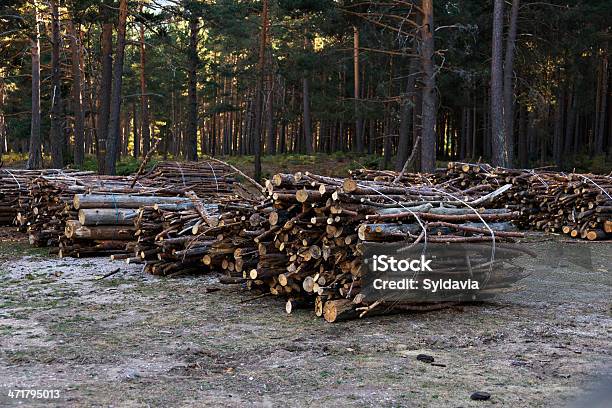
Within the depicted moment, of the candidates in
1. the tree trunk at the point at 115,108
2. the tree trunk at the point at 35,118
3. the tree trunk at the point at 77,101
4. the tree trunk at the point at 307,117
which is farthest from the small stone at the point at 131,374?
the tree trunk at the point at 307,117

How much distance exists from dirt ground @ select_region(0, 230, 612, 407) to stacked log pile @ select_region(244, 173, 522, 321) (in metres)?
0.30

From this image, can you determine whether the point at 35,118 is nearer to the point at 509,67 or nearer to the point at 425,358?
the point at 509,67

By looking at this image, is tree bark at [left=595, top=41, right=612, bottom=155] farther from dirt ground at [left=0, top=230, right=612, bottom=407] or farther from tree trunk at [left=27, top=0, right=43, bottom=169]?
tree trunk at [left=27, top=0, right=43, bottom=169]

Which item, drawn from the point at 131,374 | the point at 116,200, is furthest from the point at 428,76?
the point at 131,374

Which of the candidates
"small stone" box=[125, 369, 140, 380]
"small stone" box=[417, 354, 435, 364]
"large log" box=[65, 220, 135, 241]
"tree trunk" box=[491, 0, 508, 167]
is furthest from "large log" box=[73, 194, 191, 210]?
"tree trunk" box=[491, 0, 508, 167]

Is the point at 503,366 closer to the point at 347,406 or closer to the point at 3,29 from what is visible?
the point at 347,406

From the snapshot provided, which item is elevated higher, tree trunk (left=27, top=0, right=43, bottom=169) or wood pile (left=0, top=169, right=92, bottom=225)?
tree trunk (left=27, top=0, right=43, bottom=169)

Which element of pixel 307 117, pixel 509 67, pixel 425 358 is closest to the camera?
pixel 425 358

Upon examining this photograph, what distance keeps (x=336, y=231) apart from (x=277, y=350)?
Answer: 5.97 ft

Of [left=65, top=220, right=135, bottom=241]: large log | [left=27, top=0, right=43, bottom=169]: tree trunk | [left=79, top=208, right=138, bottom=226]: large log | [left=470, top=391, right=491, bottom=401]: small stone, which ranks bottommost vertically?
[left=470, top=391, right=491, bottom=401]: small stone

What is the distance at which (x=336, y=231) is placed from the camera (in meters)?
7.42

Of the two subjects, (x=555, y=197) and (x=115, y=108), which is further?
(x=115, y=108)

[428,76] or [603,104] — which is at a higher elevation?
[603,104]

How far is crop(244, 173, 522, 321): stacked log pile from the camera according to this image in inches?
287
